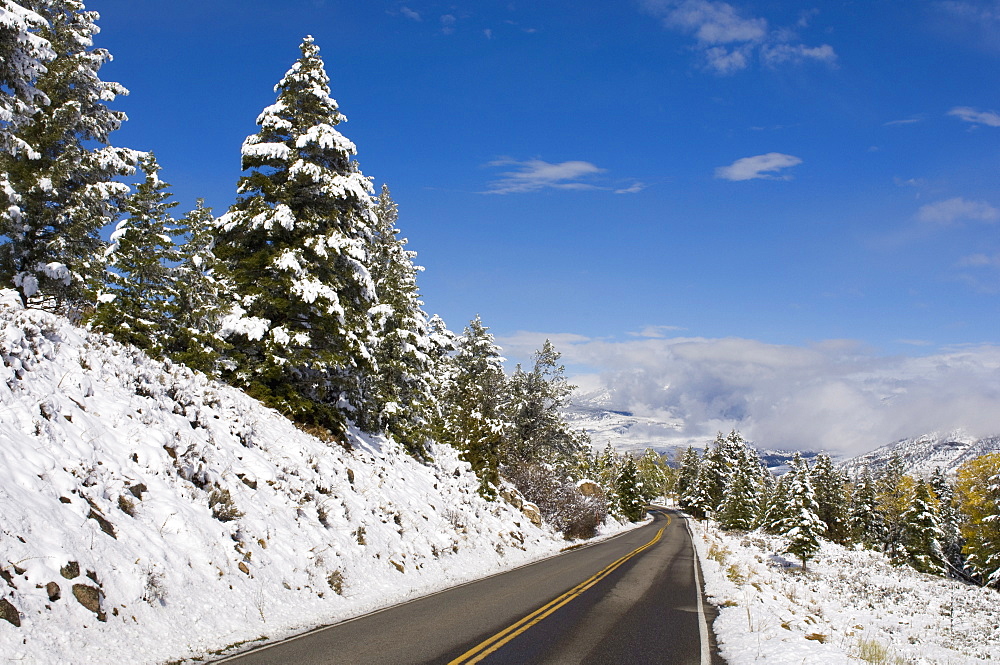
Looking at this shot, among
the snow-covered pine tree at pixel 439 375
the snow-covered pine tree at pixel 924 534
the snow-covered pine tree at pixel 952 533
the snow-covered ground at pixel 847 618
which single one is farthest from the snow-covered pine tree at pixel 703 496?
the snow-covered pine tree at pixel 439 375

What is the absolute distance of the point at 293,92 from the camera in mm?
19469

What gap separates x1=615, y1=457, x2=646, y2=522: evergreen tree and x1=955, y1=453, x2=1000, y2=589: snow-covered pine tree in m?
32.5

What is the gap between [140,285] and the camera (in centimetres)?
1535

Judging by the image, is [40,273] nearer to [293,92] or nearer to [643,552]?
[293,92]

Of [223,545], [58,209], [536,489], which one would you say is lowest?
[536,489]

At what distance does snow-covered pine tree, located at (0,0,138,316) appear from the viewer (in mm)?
19719

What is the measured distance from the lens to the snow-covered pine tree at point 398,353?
25344 mm

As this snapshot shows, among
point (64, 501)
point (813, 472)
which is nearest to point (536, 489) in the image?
point (64, 501)

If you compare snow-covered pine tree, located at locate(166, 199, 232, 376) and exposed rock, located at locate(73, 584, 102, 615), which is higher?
snow-covered pine tree, located at locate(166, 199, 232, 376)

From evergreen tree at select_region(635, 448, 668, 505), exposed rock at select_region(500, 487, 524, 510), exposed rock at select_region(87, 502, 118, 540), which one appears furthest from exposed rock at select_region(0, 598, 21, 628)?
evergreen tree at select_region(635, 448, 668, 505)

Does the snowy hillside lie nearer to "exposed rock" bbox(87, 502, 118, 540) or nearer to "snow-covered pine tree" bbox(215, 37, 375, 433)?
"exposed rock" bbox(87, 502, 118, 540)

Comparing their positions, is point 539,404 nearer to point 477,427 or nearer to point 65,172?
point 477,427

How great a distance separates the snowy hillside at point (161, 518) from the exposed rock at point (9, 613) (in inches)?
0.7

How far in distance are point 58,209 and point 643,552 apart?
1168 inches
